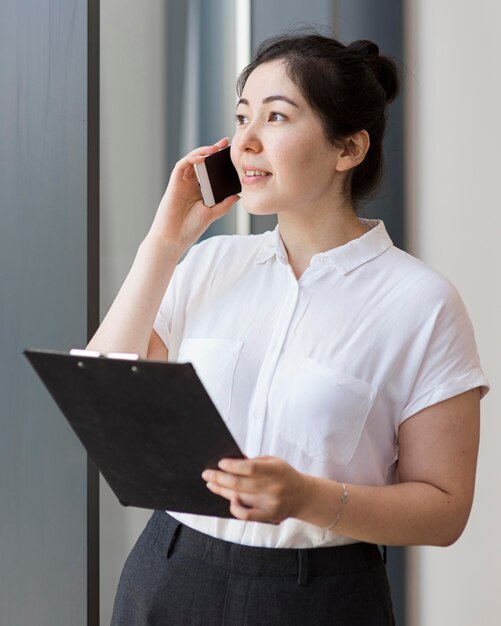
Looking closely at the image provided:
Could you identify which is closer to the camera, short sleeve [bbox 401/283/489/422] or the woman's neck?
short sleeve [bbox 401/283/489/422]

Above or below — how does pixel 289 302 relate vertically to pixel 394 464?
above

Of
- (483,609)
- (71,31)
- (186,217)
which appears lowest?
(483,609)

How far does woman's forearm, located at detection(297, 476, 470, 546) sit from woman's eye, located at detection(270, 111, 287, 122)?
1.89ft

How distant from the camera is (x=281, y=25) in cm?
246

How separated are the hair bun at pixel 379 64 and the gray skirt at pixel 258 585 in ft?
2.48

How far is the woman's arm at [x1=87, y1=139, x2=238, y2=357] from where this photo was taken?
1605 mm

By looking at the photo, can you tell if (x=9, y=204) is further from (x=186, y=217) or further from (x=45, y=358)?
(x=45, y=358)

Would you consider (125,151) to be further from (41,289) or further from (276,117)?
(276,117)

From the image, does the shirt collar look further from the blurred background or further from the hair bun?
the blurred background

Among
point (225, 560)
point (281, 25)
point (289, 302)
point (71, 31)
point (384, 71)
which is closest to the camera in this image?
point (225, 560)

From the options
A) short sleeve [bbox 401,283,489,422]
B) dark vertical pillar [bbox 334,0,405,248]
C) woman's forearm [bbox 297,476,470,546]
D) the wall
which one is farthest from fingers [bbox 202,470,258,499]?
dark vertical pillar [bbox 334,0,405,248]

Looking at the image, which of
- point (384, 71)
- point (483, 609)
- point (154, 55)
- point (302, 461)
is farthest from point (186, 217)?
point (483, 609)

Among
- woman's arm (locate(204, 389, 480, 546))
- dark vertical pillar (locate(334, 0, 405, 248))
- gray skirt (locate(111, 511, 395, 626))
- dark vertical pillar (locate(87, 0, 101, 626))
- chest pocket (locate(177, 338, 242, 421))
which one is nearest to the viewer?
woman's arm (locate(204, 389, 480, 546))

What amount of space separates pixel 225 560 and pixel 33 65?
1156 mm
